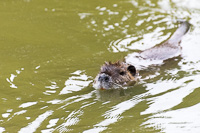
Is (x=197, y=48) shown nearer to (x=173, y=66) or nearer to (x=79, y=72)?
(x=173, y=66)

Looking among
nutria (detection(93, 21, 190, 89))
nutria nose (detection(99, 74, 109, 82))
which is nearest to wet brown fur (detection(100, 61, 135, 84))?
nutria (detection(93, 21, 190, 89))

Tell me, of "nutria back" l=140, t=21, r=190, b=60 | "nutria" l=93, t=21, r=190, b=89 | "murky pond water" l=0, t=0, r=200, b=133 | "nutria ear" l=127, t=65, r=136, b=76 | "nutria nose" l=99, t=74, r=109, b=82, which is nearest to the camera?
"murky pond water" l=0, t=0, r=200, b=133

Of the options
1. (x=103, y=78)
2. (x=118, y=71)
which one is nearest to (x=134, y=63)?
(x=118, y=71)

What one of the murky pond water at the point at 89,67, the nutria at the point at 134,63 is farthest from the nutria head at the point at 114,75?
the murky pond water at the point at 89,67

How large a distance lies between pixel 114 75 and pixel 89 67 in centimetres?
94

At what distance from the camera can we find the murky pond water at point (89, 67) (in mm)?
5617

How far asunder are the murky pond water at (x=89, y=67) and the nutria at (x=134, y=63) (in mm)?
153

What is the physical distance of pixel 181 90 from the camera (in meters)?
6.64

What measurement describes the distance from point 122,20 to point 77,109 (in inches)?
195

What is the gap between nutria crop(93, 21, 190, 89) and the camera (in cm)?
695

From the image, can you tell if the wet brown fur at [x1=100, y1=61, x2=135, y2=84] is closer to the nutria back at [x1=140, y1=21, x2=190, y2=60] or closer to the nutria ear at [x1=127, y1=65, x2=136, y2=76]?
the nutria ear at [x1=127, y1=65, x2=136, y2=76]

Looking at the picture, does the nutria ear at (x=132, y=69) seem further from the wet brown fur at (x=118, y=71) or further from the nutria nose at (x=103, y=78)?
the nutria nose at (x=103, y=78)

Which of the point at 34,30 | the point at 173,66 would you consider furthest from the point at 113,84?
the point at 34,30

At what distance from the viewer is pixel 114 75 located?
7.11 metres
